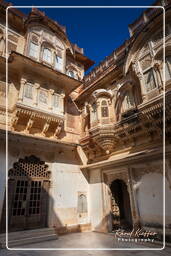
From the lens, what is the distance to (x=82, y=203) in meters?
9.19

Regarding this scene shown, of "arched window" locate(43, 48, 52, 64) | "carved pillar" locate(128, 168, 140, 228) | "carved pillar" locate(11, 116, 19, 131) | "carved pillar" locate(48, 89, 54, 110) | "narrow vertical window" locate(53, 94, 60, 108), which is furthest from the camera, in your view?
"arched window" locate(43, 48, 52, 64)

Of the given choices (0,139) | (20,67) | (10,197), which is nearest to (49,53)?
(20,67)

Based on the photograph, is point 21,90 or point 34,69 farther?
point 34,69

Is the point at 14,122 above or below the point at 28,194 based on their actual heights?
above

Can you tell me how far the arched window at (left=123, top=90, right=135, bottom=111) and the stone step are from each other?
688 cm

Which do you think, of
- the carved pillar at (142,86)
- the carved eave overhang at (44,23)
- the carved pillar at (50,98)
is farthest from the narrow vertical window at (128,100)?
the carved eave overhang at (44,23)

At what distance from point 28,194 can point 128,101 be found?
672 centimetres

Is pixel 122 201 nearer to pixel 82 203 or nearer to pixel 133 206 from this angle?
pixel 82 203

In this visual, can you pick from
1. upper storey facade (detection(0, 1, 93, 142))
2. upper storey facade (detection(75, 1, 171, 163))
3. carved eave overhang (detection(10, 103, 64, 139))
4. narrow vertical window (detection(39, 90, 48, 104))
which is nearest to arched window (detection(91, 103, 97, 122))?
upper storey facade (detection(75, 1, 171, 163))

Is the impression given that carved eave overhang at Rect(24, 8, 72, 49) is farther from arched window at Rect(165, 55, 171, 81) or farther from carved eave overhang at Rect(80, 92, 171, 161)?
arched window at Rect(165, 55, 171, 81)

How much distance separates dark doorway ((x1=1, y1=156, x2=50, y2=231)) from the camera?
7.15 meters

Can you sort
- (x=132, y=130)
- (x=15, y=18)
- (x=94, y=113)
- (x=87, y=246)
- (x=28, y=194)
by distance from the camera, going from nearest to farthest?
(x=87, y=246), (x=132, y=130), (x=28, y=194), (x=94, y=113), (x=15, y=18)

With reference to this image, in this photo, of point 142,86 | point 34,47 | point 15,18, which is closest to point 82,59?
point 34,47

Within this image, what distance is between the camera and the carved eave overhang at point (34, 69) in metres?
8.53
